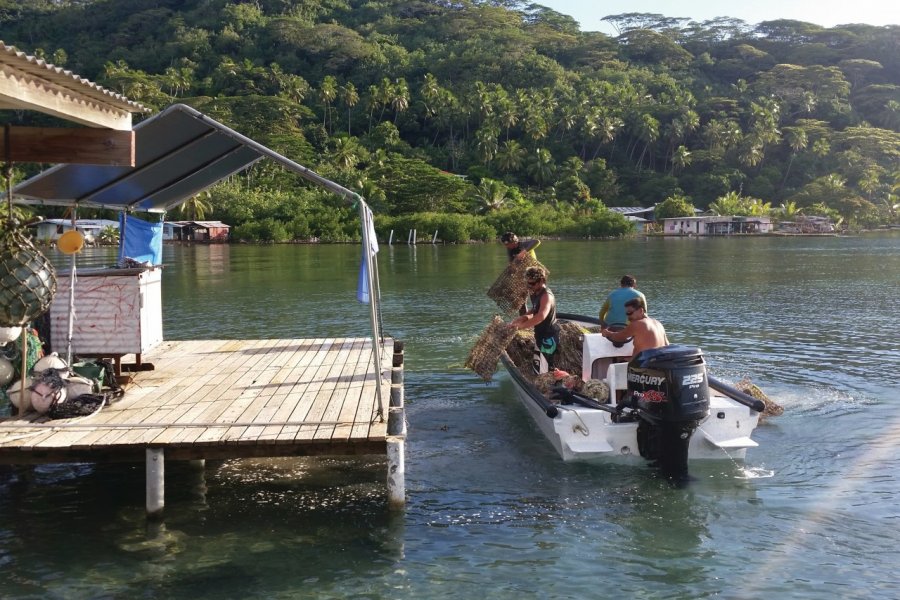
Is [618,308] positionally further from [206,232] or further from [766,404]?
[206,232]

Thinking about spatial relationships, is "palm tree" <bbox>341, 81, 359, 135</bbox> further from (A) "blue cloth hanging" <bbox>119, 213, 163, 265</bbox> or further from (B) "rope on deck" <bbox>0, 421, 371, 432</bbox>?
(B) "rope on deck" <bbox>0, 421, 371, 432</bbox>

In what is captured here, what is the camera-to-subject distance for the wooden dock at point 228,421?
7.34 metres

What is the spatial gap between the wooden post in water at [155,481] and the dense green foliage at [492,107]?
254 feet

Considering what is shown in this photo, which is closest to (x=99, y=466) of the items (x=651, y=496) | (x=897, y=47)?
(x=651, y=496)

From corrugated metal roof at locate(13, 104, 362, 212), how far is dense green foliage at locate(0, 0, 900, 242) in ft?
241

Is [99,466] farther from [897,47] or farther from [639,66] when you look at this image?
[897,47]

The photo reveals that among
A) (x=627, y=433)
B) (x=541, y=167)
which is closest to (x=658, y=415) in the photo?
(x=627, y=433)

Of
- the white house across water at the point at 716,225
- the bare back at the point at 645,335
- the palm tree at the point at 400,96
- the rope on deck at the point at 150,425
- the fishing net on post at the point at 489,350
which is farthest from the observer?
the palm tree at the point at 400,96

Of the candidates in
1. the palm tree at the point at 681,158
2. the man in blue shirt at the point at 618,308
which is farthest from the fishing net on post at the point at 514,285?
the palm tree at the point at 681,158

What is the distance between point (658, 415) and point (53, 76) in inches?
231

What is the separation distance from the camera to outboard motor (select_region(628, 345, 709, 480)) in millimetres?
7953

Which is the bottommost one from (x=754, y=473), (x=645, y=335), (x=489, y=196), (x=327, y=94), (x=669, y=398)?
(x=754, y=473)

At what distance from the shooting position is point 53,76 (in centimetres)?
558

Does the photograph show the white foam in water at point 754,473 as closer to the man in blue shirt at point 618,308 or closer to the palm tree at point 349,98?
the man in blue shirt at point 618,308
